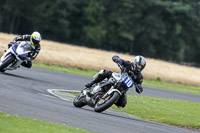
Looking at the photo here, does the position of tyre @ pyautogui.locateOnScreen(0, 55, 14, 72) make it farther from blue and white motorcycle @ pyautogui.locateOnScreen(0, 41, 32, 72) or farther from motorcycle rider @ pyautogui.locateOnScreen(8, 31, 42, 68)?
motorcycle rider @ pyautogui.locateOnScreen(8, 31, 42, 68)

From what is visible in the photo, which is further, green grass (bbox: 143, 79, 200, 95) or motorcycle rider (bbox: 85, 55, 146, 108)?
green grass (bbox: 143, 79, 200, 95)

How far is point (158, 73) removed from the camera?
1527 inches

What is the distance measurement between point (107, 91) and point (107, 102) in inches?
21.4

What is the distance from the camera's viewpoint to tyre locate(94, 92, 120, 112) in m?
12.0

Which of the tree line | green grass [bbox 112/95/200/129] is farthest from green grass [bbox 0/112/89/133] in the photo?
the tree line

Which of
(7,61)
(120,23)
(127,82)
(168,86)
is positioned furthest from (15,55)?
(120,23)

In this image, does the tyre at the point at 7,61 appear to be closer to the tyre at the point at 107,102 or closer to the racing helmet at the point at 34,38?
the racing helmet at the point at 34,38

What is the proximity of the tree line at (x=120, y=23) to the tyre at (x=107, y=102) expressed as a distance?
185 ft

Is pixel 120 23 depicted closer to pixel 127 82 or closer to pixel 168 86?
pixel 168 86

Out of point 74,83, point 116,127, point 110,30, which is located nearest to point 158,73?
point 74,83

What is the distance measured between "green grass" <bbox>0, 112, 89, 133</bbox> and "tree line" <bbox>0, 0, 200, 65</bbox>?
59.3m

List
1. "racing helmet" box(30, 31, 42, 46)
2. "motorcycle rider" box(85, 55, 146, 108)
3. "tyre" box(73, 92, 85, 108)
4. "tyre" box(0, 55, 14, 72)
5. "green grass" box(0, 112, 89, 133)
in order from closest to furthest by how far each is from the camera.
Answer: "green grass" box(0, 112, 89, 133), "motorcycle rider" box(85, 55, 146, 108), "tyre" box(73, 92, 85, 108), "tyre" box(0, 55, 14, 72), "racing helmet" box(30, 31, 42, 46)

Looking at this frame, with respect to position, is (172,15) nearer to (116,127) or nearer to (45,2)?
(45,2)

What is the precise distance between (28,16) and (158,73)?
3369cm
